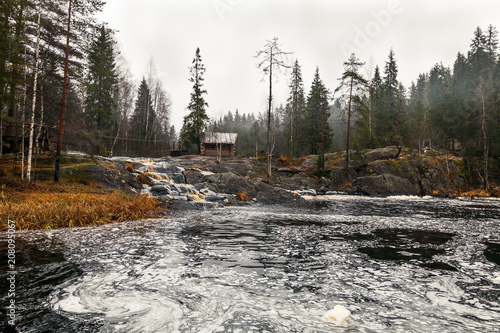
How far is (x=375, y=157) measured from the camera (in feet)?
109

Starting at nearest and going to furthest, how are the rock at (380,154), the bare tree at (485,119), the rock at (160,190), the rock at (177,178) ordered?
1. the rock at (160,190)
2. the rock at (177,178)
3. the bare tree at (485,119)
4. the rock at (380,154)

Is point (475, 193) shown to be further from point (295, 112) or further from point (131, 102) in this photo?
point (131, 102)

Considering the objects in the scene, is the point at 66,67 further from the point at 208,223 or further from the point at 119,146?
the point at 119,146

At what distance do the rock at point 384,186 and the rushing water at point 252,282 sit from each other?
64.6 ft

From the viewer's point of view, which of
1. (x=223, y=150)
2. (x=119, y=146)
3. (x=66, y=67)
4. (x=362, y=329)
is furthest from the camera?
(x=223, y=150)

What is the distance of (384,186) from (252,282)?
87.3 ft

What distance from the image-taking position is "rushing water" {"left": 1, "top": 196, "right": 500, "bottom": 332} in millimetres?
2947

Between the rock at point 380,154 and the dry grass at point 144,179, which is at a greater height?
the rock at point 380,154

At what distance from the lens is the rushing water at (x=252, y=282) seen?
295cm

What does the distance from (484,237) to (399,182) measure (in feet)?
70.5

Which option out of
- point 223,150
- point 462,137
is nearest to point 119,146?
point 223,150

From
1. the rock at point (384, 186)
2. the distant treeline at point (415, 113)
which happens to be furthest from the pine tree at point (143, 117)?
the rock at point (384, 186)

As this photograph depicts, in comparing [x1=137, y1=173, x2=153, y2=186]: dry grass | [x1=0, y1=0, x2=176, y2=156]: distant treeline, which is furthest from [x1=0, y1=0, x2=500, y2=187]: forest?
[x1=137, y1=173, x2=153, y2=186]: dry grass

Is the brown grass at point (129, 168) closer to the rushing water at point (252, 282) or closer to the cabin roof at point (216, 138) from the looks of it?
the rushing water at point (252, 282)
